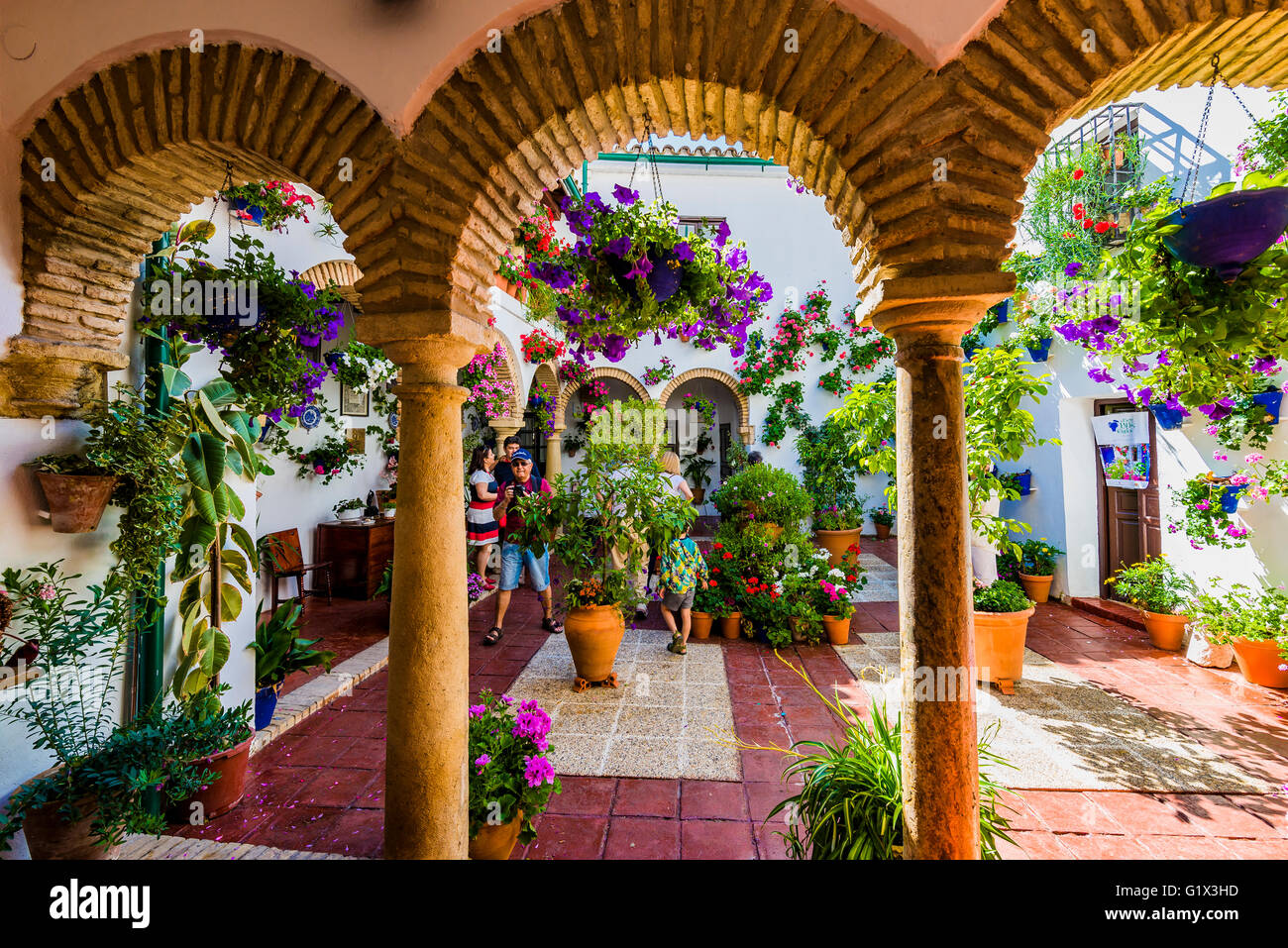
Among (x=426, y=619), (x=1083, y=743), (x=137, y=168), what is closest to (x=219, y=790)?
(x=426, y=619)

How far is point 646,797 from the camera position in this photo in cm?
297

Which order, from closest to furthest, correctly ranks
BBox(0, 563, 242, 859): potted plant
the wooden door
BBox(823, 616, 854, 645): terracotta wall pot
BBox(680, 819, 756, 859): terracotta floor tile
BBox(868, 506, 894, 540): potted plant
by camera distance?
BBox(0, 563, 242, 859): potted plant, BBox(680, 819, 756, 859): terracotta floor tile, BBox(823, 616, 854, 645): terracotta wall pot, the wooden door, BBox(868, 506, 894, 540): potted plant

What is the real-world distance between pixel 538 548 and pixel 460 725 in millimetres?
2552

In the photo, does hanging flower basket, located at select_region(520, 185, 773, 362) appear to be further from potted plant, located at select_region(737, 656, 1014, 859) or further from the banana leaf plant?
potted plant, located at select_region(737, 656, 1014, 859)

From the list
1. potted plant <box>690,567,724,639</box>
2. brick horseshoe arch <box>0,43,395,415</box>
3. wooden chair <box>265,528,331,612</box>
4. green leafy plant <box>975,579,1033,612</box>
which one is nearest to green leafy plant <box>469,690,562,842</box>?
brick horseshoe arch <box>0,43,395,415</box>

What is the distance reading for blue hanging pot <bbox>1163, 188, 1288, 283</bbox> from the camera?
212cm

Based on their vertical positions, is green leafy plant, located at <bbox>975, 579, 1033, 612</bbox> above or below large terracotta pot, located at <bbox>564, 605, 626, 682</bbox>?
above

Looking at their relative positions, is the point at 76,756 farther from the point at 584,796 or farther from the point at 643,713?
the point at 643,713

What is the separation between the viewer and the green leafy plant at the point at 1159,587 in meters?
5.16

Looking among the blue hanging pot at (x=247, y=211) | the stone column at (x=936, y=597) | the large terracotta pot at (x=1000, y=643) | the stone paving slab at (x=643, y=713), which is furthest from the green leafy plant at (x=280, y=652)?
the large terracotta pot at (x=1000, y=643)

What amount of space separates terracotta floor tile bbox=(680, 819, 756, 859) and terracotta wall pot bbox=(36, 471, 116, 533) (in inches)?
117

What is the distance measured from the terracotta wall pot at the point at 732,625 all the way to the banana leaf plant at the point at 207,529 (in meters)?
3.95

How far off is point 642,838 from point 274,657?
96.9 inches
